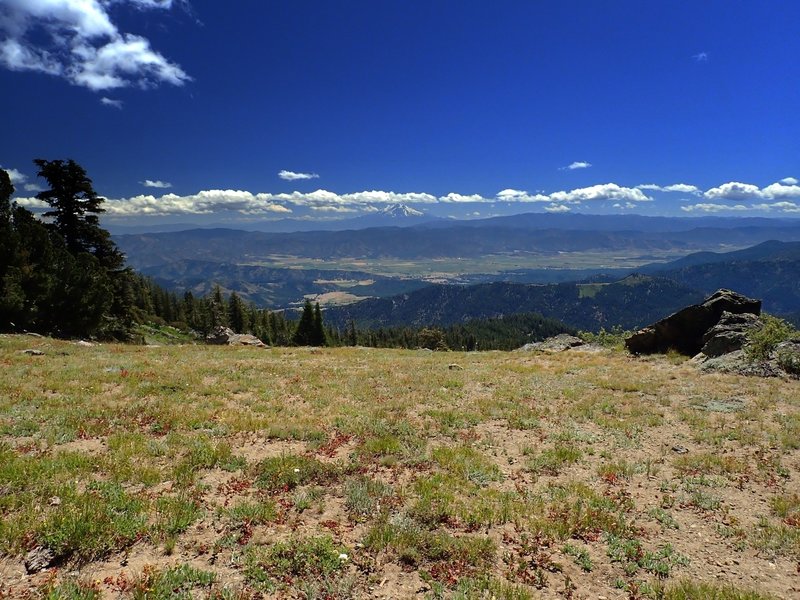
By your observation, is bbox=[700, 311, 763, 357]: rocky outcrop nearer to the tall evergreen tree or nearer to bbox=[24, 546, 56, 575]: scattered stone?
bbox=[24, 546, 56, 575]: scattered stone

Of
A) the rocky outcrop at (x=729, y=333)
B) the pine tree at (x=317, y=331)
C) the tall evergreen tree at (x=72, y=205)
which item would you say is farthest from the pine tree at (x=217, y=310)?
the rocky outcrop at (x=729, y=333)

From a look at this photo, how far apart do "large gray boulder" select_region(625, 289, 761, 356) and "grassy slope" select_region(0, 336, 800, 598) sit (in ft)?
43.0

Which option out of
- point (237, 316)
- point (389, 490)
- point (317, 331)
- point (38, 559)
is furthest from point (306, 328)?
point (38, 559)

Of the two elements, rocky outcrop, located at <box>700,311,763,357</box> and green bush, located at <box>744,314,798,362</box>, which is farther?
rocky outcrop, located at <box>700,311,763,357</box>

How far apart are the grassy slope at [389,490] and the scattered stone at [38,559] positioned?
0.58 ft

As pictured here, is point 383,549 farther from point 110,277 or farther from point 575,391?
point 110,277

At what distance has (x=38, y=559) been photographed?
6965 millimetres

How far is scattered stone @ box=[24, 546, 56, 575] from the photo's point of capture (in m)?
6.82

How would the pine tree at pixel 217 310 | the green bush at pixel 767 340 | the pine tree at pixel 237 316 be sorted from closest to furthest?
the green bush at pixel 767 340 < the pine tree at pixel 217 310 < the pine tree at pixel 237 316

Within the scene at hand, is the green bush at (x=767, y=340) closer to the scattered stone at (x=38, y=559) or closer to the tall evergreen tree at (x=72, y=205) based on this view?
the scattered stone at (x=38, y=559)

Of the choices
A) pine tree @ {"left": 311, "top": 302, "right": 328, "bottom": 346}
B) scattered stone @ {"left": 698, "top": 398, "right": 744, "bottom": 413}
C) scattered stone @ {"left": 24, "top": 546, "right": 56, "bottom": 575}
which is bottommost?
pine tree @ {"left": 311, "top": 302, "right": 328, "bottom": 346}

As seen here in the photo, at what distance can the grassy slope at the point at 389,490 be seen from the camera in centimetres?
739

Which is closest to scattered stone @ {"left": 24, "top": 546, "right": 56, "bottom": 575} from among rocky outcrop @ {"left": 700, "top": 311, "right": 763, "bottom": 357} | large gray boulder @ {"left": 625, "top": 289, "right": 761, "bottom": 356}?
rocky outcrop @ {"left": 700, "top": 311, "right": 763, "bottom": 357}

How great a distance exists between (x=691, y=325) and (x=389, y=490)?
33.5 m
